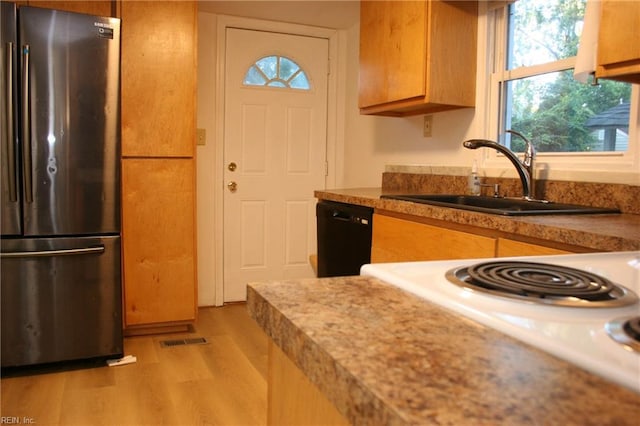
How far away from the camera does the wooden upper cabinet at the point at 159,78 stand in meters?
2.93

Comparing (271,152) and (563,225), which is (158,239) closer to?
(271,152)

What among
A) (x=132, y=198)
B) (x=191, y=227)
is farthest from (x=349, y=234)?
(x=132, y=198)

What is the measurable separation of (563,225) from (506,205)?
0.83m

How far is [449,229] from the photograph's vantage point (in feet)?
6.22

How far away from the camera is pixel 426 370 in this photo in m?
0.44

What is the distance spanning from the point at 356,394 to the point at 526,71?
2.44m

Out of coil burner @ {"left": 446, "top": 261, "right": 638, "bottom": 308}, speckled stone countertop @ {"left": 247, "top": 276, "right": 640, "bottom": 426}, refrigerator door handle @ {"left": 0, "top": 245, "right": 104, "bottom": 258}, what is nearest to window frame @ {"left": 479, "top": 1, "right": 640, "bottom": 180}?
coil burner @ {"left": 446, "top": 261, "right": 638, "bottom": 308}

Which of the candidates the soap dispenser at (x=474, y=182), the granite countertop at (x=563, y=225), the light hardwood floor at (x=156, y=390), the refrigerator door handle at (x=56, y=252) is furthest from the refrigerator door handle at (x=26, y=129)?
the soap dispenser at (x=474, y=182)

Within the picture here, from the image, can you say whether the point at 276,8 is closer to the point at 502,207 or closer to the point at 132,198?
the point at 132,198

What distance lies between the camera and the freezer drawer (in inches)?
96.8

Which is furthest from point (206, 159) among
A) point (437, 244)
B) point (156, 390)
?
point (437, 244)

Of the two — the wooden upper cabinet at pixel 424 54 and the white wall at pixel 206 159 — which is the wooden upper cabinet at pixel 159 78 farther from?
the wooden upper cabinet at pixel 424 54

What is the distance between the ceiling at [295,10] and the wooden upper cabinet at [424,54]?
64 cm

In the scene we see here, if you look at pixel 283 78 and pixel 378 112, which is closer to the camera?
pixel 378 112
